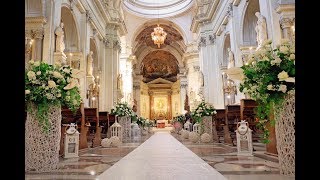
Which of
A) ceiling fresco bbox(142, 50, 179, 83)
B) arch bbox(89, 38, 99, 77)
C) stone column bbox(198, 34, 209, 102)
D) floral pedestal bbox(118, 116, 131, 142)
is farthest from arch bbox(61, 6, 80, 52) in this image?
ceiling fresco bbox(142, 50, 179, 83)

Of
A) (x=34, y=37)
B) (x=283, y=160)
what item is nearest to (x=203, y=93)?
(x=34, y=37)

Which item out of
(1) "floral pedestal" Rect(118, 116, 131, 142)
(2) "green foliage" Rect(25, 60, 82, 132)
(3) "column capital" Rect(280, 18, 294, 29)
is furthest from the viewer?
(1) "floral pedestal" Rect(118, 116, 131, 142)

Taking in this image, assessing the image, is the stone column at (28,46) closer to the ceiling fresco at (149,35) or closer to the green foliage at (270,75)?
the green foliage at (270,75)

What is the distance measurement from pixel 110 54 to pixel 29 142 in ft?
37.4

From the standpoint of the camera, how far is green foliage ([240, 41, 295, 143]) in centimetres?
275

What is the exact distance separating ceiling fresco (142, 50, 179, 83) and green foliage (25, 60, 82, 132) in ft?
97.3

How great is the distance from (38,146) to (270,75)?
115 inches

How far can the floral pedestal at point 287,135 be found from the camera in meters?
2.86

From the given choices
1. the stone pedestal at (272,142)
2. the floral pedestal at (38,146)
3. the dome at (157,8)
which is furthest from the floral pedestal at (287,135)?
the dome at (157,8)

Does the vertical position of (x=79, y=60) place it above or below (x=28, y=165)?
above

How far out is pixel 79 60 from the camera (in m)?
10.8

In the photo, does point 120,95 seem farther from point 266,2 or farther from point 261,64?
point 261,64

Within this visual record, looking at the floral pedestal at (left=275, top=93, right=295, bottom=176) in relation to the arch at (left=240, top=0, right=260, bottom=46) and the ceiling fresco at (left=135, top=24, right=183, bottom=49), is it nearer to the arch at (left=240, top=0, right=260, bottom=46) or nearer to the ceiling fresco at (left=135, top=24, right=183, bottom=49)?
the arch at (left=240, top=0, right=260, bottom=46)
